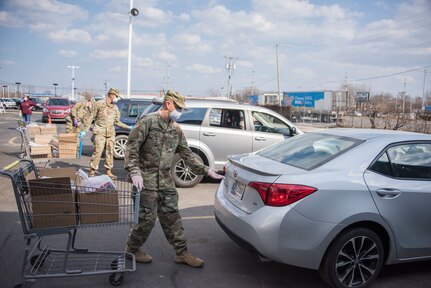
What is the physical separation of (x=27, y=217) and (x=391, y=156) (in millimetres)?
3592

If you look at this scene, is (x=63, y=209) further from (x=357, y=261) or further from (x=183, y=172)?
(x=183, y=172)

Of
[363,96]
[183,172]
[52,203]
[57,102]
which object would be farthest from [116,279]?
[363,96]

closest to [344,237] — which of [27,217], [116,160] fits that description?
[27,217]

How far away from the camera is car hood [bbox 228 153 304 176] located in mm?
3656

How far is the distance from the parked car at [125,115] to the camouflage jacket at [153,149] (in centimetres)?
770

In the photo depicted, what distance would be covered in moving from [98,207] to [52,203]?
15.5 inches

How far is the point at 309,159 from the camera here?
155 inches

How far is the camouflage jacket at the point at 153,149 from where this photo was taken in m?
→ 3.81

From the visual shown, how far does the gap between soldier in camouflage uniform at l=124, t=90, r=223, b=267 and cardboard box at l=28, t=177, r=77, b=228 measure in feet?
2.18

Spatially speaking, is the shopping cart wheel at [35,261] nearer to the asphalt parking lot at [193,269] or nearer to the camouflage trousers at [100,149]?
the asphalt parking lot at [193,269]

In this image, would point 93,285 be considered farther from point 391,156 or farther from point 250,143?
Answer: point 250,143

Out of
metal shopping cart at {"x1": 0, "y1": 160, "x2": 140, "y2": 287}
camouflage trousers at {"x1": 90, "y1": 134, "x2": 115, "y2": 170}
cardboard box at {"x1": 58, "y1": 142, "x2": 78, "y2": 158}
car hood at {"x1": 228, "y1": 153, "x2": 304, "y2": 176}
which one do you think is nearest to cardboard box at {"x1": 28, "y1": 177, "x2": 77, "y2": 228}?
metal shopping cart at {"x1": 0, "y1": 160, "x2": 140, "y2": 287}

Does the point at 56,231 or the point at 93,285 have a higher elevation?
the point at 56,231

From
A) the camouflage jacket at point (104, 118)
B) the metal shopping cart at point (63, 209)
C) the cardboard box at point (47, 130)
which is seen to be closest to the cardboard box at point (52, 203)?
the metal shopping cart at point (63, 209)
